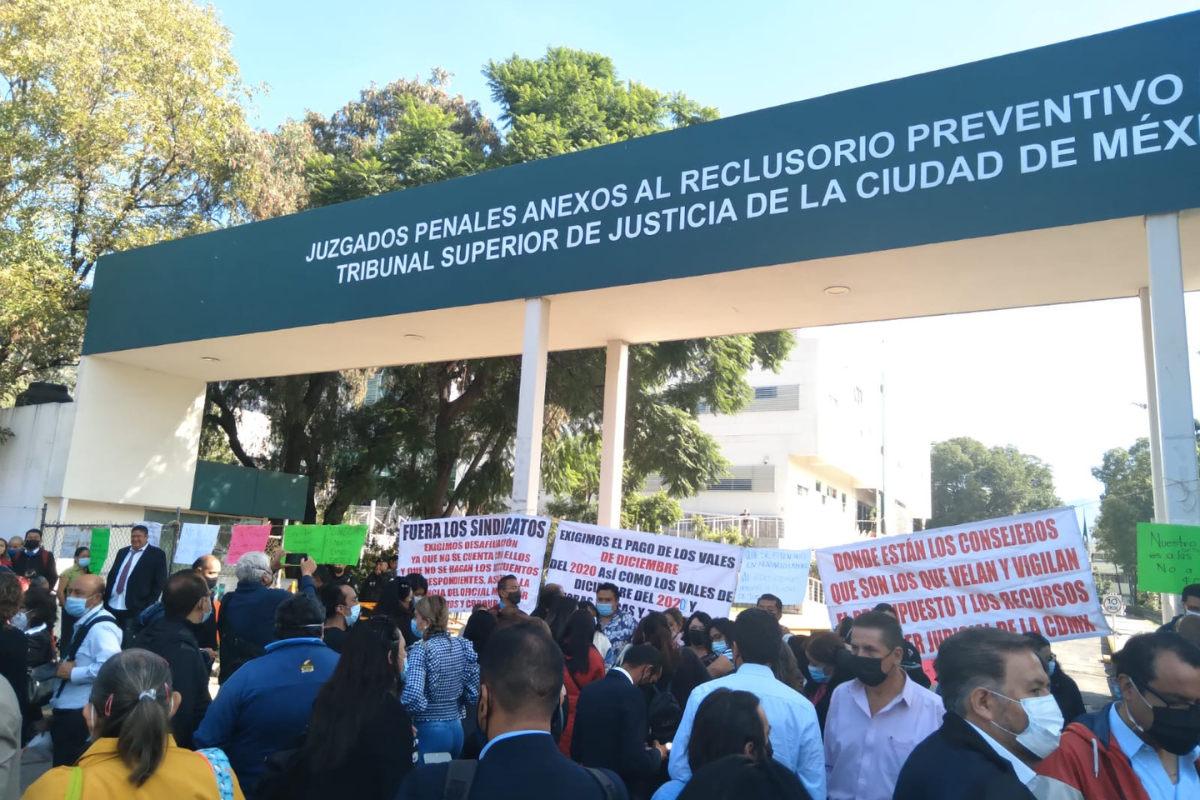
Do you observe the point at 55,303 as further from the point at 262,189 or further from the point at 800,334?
the point at 800,334

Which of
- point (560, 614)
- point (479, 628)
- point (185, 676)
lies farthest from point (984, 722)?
point (479, 628)

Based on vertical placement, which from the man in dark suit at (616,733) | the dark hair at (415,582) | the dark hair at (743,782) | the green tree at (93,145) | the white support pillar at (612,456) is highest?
the green tree at (93,145)

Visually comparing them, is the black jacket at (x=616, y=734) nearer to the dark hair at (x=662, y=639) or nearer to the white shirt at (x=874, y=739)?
the white shirt at (x=874, y=739)

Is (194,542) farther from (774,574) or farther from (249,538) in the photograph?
(774,574)

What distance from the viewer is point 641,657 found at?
5.02 m

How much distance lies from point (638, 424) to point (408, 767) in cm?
1716

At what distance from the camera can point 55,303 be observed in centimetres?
1642

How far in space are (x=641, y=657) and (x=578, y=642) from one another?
78 cm

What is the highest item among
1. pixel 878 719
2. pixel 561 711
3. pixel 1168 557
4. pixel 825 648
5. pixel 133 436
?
pixel 133 436

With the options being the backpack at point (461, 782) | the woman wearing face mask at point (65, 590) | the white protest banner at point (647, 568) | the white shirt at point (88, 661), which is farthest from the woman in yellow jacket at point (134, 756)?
the white protest banner at point (647, 568)

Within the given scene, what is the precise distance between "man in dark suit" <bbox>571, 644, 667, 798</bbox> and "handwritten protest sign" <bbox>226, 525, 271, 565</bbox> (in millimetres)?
8270

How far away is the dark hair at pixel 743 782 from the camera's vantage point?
2.60 meters

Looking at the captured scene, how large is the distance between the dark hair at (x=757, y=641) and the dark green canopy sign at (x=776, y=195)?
5.48m

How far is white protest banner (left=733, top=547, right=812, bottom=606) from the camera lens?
29.8 ft
